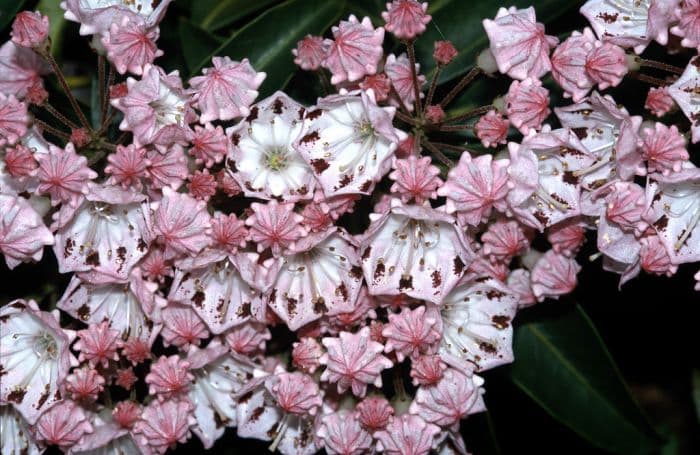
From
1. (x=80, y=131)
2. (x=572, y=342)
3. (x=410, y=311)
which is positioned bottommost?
(x=572, y=342)

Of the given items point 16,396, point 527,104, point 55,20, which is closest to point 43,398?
point 16,396

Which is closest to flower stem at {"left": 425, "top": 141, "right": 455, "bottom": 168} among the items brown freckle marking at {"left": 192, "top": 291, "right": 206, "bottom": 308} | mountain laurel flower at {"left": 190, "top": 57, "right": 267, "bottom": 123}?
mountain laurel flower at {"left": 190, "top": 57, "right": 267, "bottom": 123}

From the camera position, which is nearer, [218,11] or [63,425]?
[63,425]

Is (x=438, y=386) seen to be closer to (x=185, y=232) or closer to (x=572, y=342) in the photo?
(x=572, y=342)

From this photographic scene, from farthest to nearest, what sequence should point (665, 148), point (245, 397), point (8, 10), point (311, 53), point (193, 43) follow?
point (193, 43)
point (245, 397)
point (8, 10)
point (311, 53)
point (665, 148)

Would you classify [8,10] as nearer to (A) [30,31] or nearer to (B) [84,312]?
(A) [30,31]

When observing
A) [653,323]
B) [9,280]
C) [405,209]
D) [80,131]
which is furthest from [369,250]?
[653,323]
